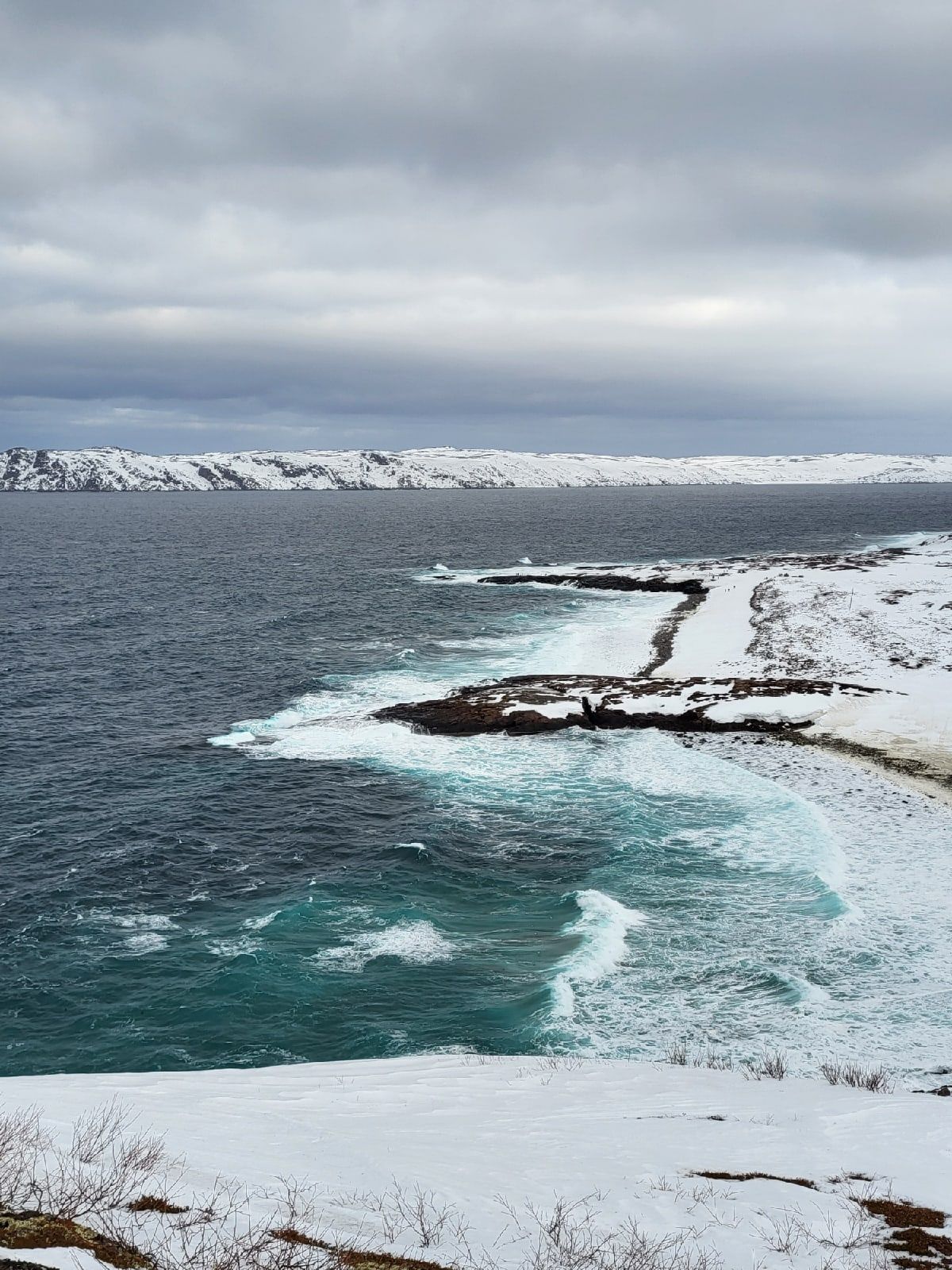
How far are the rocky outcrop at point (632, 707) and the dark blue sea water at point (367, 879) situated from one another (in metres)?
1.44

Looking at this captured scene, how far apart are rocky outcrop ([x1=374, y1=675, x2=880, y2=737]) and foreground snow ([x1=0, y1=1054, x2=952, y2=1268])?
24295 mm

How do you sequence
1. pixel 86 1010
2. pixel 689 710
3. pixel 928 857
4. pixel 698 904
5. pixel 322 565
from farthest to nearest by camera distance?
pixel 322 565
pixel 689 710
pixel 928 857
pixel 698 904
pixel 86 1010

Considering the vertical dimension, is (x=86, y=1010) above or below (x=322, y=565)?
below

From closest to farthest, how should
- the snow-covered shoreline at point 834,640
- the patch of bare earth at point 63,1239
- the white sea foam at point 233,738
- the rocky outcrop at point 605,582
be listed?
the patch of bare earth at point 63,1239 → the snow-covered shoreline at point 834,640 → the white sea foam at point 233,738 → the rocky outcrop at point 605,582

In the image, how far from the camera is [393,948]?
21578 millimetres

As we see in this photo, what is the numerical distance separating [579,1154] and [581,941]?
10378mm

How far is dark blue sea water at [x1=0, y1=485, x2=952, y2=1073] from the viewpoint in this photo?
728 inches

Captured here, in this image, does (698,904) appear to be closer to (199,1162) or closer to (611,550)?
(199,1162)

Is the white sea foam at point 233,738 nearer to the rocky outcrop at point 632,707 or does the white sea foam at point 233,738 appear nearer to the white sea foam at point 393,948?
the rocky outcrop at point 632,707

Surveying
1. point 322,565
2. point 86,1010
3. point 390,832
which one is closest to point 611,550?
point 322,565

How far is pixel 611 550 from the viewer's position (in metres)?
122

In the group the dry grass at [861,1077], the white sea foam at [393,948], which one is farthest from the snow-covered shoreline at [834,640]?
the white sea foam at [393,948]

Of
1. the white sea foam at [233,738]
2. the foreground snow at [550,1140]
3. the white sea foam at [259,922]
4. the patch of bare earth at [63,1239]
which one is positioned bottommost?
the white sea foam at [259,922]

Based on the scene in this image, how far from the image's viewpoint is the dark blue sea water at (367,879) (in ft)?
60.6
